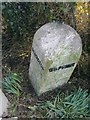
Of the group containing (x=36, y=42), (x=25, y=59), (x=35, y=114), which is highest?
(x=36, y=42)

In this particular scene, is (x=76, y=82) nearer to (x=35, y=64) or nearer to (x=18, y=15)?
(x=35, y=64)

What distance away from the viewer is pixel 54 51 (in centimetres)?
317

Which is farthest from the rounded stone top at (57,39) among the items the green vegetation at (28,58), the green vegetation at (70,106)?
the green vegetation at (70,106)

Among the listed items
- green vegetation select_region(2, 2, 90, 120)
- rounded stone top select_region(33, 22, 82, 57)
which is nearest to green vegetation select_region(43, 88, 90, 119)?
green vegetation select_region(2, 2, 90, 120)

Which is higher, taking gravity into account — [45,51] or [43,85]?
[45,51]

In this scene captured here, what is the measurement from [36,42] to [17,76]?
1.25 feet

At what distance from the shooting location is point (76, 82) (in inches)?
139

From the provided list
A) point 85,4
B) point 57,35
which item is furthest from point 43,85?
point 85,4

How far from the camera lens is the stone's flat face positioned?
3.18 meters

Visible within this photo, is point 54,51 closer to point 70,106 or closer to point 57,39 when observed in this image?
point 57,39

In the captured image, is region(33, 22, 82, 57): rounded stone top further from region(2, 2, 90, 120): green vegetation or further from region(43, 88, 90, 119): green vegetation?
region(43, 88, 90, 119): green vegetation

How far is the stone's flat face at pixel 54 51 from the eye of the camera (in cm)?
318

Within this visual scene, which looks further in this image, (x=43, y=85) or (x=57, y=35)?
(x=43, y=85)

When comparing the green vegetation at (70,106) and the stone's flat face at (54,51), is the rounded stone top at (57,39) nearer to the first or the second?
the stone's flat face at (54,51)
